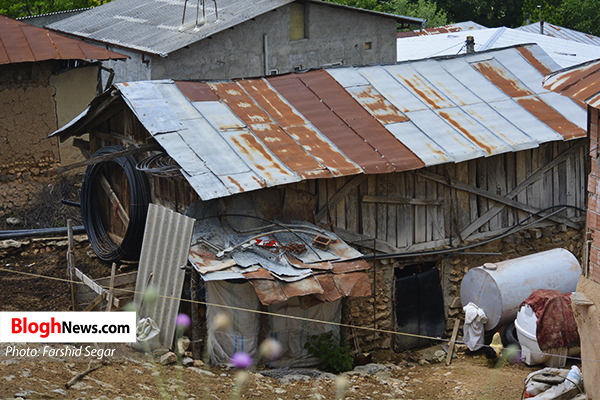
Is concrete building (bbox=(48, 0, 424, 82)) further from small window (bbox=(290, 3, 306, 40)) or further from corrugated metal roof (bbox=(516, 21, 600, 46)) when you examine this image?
corrugated metal roof (bbox=(516, 21, 600, 46))

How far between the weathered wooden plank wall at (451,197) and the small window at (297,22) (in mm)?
10006

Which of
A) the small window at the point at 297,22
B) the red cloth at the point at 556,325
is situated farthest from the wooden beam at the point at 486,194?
the small window at the point at 297,22

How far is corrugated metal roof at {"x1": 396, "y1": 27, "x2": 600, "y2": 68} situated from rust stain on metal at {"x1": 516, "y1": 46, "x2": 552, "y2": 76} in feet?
22.4

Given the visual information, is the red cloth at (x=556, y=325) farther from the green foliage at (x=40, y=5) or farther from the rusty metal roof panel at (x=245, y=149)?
the green foliage at (x=40, y=5)

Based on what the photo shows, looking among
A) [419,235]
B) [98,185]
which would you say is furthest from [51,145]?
[419,235]

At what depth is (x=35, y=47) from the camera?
16.2 m

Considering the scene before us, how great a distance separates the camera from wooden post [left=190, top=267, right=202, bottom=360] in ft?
32.1

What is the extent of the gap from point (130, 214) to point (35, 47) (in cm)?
696

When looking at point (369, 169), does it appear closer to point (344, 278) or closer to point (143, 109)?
point (344, 278)

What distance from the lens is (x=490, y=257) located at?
12516mm

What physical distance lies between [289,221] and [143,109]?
2798 mm

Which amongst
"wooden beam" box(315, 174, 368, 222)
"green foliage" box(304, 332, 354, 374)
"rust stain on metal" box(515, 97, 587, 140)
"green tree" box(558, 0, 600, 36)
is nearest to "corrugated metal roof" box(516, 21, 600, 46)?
"green tree" box(558, 0, 600, 36)

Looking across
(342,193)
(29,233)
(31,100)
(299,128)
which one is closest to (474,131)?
(342,193)

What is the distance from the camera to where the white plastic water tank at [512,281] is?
11.1 m
